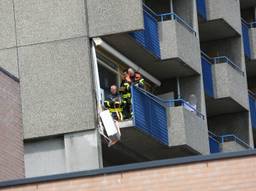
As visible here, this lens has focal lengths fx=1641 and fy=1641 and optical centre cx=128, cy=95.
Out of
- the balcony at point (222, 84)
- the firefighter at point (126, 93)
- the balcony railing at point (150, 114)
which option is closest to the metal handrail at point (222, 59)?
the balcony at point (222, 84)

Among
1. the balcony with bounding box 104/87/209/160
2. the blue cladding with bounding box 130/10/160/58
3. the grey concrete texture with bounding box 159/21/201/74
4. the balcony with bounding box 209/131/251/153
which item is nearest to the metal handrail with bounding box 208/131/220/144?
the balcony with bounding box 209/131/251/153

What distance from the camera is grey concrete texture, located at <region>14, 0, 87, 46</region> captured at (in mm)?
39688

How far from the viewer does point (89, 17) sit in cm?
3962

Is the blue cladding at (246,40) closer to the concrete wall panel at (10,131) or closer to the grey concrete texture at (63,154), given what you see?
the grey concrete texture at (63,154)

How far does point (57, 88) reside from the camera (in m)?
39.3

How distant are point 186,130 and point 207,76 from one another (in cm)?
539

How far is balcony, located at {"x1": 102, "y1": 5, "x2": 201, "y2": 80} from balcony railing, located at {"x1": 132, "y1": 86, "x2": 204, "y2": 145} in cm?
118

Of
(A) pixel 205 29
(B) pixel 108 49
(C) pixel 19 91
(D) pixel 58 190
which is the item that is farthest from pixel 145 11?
(D) pixel 58 190

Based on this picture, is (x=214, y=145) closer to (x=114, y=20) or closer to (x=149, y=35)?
Result: (x=149, y=35)

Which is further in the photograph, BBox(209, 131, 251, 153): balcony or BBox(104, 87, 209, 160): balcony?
BBox(209, 131, 251, 153): balcony

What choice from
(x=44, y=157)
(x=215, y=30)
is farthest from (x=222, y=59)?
(x=44, y=157)

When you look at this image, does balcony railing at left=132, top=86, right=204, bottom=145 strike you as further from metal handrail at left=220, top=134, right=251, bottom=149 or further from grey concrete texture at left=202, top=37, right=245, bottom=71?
grey concrete texture at left=202, top=37, right=245, bottom=71

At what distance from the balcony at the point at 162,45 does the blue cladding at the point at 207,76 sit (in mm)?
1902

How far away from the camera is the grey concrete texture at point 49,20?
130 feet
